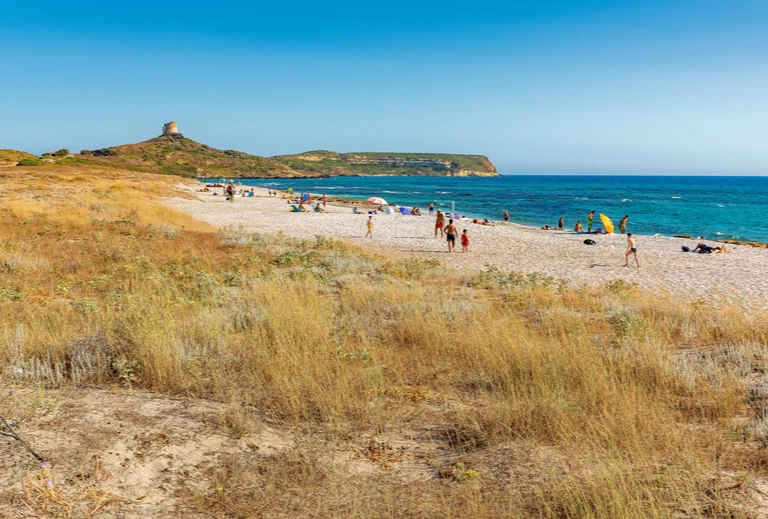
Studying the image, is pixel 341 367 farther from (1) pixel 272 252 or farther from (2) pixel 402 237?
(2) pixel 402 237

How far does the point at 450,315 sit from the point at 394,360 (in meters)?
2.10

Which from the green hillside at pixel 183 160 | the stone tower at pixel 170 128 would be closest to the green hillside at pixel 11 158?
the green hillside at pixel 183 160

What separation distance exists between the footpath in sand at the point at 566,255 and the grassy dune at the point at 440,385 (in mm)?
5104

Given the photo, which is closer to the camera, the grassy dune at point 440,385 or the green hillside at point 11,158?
the grassy dune at point 440,385

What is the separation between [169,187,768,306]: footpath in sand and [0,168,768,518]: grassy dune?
5104mm

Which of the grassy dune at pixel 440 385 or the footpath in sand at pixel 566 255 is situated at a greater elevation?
the grassy dune at pixel 440 385

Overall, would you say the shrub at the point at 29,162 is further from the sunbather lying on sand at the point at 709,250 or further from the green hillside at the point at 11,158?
the sunbather lying on sand at the point at 709,250

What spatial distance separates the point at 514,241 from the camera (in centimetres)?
2597

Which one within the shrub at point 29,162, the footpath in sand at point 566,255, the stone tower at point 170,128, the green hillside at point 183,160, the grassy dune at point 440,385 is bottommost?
the footpath in sand at point 566,255

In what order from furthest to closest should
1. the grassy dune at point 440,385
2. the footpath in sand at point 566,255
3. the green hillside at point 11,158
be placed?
the green hillside at point 11,158 → the footpath in sand at point 566,255 → the grassy dune at point 440,385

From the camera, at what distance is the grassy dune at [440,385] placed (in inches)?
122

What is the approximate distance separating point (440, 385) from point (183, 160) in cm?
15308

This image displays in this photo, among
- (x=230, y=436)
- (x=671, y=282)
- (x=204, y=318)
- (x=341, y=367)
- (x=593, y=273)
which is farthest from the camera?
(x=593, y=273)

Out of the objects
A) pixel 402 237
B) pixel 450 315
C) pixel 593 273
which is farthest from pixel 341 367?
pixel 402 237
